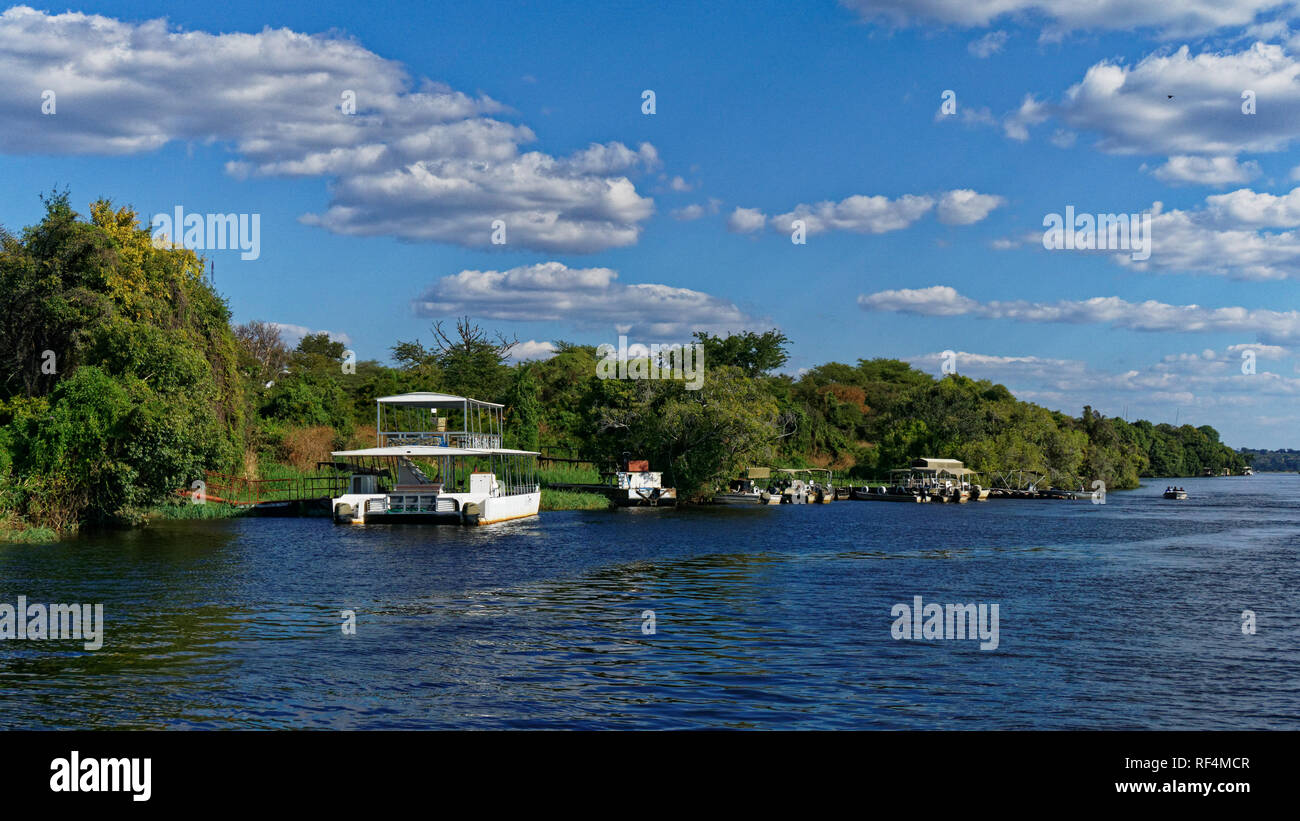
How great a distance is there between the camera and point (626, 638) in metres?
23.1

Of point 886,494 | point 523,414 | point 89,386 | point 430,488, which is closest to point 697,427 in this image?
point 523,414

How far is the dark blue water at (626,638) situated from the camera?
16.4 m

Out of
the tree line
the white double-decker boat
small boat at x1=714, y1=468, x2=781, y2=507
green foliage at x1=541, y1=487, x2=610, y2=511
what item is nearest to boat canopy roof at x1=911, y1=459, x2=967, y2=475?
the tree line

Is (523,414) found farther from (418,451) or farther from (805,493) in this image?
(418,451)

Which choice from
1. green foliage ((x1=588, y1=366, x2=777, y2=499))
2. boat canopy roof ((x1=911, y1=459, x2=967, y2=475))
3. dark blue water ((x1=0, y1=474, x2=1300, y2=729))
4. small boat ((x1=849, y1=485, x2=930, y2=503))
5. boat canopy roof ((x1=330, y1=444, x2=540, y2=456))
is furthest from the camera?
boat canopy roof ((x1=911, y1=459, x2=967, y2=475))

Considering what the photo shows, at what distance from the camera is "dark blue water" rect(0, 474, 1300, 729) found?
16.4 m

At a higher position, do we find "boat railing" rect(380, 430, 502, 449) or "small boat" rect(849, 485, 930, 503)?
"boat railing" rect(380, 430, 502, 449)

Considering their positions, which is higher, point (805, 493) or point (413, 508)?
point (413, 508)

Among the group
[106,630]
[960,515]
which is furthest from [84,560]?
[960,515]

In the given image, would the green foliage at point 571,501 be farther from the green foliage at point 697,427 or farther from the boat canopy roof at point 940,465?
the boat canopy roof at point 940,465

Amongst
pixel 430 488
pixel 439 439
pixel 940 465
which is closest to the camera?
pixel 430 488

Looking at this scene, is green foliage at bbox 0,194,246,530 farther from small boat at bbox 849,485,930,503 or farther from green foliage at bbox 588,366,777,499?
small boat at bbox 849,485,930,503
